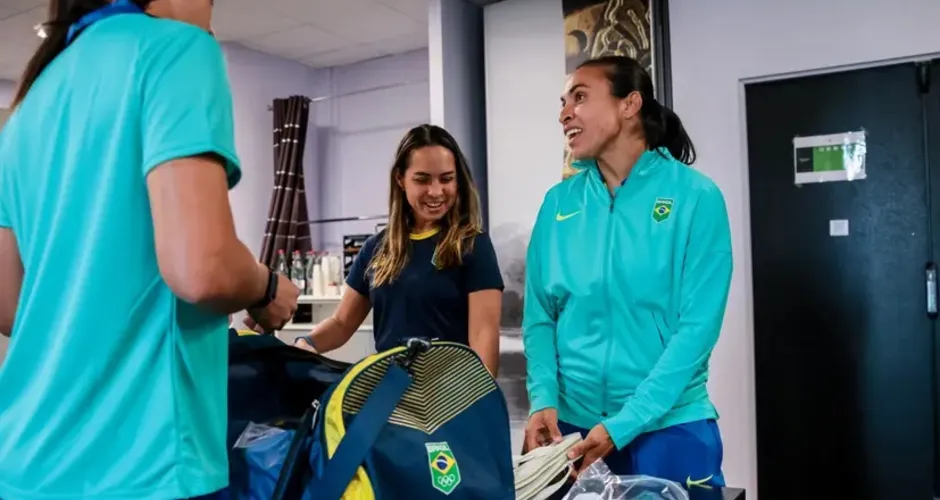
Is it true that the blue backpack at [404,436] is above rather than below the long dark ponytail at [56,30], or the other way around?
below

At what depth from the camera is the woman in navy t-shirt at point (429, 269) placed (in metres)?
1.76

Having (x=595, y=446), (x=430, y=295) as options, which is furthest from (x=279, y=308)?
(x=430, y=295)

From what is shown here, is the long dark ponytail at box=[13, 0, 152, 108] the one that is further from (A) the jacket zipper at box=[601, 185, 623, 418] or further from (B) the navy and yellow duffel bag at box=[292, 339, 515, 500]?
(A) the jacket zipper at box=[601, 185, 623, 418]

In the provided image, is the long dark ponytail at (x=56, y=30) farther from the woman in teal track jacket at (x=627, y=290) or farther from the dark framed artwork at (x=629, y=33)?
the dark framed artwork at (x=629, y=33)

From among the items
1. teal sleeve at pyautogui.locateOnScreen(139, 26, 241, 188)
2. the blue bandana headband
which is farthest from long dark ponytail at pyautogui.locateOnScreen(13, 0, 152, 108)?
teal sleeve at pyautogui.locateOnScreen(139, 26, 241, 188)

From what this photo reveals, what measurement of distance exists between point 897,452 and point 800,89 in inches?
54.5

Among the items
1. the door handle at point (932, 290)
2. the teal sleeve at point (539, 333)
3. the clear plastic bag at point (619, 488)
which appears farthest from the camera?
the door handle at point (932, 290)

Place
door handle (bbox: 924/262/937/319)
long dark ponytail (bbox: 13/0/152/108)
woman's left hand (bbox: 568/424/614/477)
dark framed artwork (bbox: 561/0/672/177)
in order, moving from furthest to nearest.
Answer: dark framed artwork (bbox: 561/0/672/177) < door handle (bbox: 924/262/937/319) < woman's left hand (bbox: 568/424/614/477) < long dark ponytail (bbox: 13/0/152/108)

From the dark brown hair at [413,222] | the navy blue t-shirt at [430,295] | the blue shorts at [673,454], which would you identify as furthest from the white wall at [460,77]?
the blue shorts at [673,454]

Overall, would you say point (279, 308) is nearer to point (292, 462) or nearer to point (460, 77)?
point (292, 462)

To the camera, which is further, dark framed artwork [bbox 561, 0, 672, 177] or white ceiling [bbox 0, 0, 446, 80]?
white ceiling [bbox 0, 0, 446, 80]

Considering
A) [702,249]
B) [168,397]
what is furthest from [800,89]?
[168,397]

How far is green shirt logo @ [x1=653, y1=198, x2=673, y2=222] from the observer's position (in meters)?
1.44

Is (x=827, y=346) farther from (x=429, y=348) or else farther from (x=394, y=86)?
(x=394, y=86)
